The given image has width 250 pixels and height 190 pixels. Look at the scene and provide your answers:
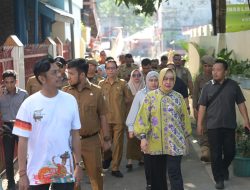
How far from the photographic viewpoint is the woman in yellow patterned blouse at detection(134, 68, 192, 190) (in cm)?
630

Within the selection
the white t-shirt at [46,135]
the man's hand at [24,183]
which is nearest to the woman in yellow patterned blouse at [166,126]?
the white t-shirt at [46,135]

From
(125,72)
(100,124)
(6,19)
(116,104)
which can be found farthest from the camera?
(6,19)

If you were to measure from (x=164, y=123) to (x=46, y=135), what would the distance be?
6.91ft

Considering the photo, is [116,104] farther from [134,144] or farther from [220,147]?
[220,147]

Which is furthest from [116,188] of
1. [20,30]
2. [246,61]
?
[20,30]

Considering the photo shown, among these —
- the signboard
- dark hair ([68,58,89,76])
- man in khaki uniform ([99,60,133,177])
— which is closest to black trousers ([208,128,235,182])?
man in khaki uniform ([99,60,133,177])

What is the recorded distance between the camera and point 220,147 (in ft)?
25.0

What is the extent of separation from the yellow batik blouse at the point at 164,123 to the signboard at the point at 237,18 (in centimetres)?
740

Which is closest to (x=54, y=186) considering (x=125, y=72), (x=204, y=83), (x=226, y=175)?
(x=226, y=175)

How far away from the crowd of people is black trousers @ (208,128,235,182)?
0.01 meters

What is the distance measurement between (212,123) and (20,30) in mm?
9857

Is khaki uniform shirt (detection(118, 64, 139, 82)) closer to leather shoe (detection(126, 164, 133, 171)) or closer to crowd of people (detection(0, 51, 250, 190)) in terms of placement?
crowd of people (detection(0, 51, 250, 190))

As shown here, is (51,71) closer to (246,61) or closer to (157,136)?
(157,136)

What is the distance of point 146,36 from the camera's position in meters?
68.1
